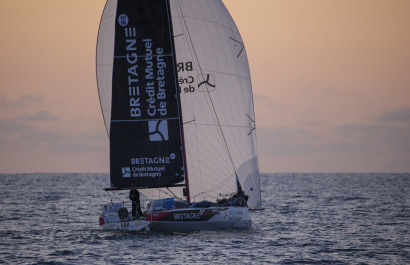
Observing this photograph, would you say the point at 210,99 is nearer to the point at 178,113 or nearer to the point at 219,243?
the point at 178,113

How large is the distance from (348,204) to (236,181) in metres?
25.4

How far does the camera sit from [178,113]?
1303 inches

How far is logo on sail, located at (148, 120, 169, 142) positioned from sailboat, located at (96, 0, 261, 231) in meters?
0.04

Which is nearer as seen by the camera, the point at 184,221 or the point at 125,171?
the point at 184,221

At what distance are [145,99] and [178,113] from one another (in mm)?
1498

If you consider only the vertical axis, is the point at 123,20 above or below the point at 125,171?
above

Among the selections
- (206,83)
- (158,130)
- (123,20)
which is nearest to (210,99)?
(206,83)

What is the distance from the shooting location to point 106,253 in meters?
28.2

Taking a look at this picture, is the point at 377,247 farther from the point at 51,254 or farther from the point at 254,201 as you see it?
the point at 51,254

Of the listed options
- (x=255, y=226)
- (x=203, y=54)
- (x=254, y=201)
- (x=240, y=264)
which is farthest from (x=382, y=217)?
(x=240, y=264)

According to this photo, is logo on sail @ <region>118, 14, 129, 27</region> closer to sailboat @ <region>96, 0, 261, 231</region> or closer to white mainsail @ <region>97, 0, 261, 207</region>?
sailboat @ <region>96, 0, 261, 231</region>

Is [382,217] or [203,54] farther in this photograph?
[382,217]

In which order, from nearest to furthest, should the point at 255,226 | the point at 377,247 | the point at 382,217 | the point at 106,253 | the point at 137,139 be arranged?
the point at 106,253
the point at 377,247
the point at 137,139
the point at 255,226
the point at 382,217

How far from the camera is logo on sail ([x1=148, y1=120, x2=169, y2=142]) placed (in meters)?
33.0
